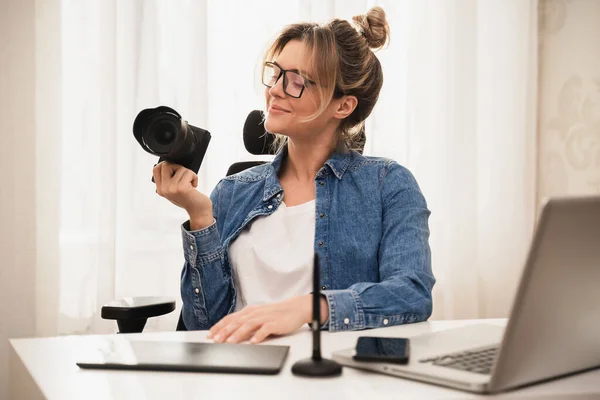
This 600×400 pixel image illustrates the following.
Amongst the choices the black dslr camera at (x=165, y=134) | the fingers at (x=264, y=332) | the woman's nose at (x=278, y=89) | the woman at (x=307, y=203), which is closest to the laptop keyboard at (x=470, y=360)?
the fingers at (x=264, y=332)

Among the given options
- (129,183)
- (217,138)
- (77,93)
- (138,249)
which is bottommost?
(138,249)

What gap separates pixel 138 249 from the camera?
7.02 ft

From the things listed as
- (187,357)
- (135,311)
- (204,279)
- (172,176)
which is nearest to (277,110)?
(172,176)

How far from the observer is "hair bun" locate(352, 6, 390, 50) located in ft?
5.12

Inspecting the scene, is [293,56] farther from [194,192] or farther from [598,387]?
[598,387]

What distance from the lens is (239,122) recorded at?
226cm

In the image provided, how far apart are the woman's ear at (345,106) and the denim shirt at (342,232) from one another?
0.09 metres

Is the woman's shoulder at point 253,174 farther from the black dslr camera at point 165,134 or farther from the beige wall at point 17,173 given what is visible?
the beige wall at point 17,173

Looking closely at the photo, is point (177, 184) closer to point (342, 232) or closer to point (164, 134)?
point (164, 134)

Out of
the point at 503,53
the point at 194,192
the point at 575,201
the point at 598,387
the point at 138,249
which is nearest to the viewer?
the point at 575,201

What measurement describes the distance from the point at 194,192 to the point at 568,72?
6.31ft

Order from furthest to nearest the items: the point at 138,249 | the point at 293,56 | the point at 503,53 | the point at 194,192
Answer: the point at 503,53, the point at 138,249, the point at 293,56, the point at 194,192

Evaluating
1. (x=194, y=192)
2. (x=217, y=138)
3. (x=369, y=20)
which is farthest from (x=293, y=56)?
(x=217, y=138)

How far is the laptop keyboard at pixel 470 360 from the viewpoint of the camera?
2.52 feet
